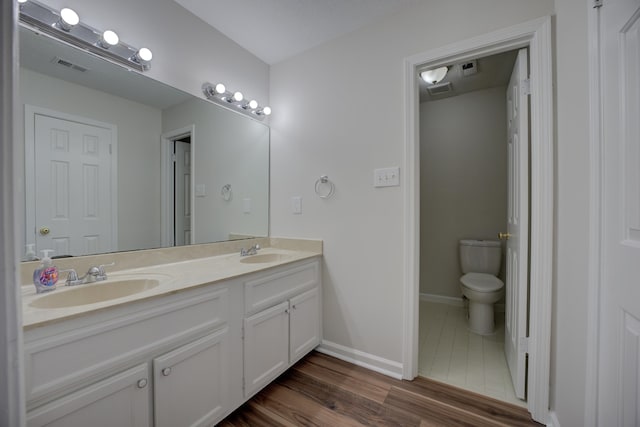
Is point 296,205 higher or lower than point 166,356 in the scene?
higher

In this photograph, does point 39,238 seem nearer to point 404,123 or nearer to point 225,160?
point 225,160

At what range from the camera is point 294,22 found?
5.84 ft

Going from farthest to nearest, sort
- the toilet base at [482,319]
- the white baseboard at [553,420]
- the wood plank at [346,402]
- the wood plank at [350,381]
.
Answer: the toilet base at [482,319] < the wood plank at [350,381] < the wood plank at [346,402] < the white baseboard at [553,420]

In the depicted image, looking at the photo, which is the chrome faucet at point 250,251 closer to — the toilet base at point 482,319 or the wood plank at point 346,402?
the wood plank at point 346,402

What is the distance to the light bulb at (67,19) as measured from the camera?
45.7 inches

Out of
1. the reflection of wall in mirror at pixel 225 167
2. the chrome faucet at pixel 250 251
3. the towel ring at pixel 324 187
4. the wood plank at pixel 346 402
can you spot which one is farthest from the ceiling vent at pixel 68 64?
the wood plank at pixel 346 402

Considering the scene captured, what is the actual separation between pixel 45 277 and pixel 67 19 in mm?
1124

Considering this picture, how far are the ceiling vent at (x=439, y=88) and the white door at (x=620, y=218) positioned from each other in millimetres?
1928

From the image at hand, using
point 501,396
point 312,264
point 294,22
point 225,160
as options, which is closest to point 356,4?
point 294,22

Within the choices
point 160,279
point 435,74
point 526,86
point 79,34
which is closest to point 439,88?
point 435,74

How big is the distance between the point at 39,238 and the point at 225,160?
3.69ft

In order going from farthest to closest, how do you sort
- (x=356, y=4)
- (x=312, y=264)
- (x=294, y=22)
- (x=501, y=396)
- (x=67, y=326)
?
(x=312, y=264), (x=294, y=22), (x=356, y=4), (x=501, y=396), (x=67, y=326)

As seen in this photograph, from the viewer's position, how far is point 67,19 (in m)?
1.17

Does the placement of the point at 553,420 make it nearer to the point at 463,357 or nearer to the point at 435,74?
the point at 463,357
